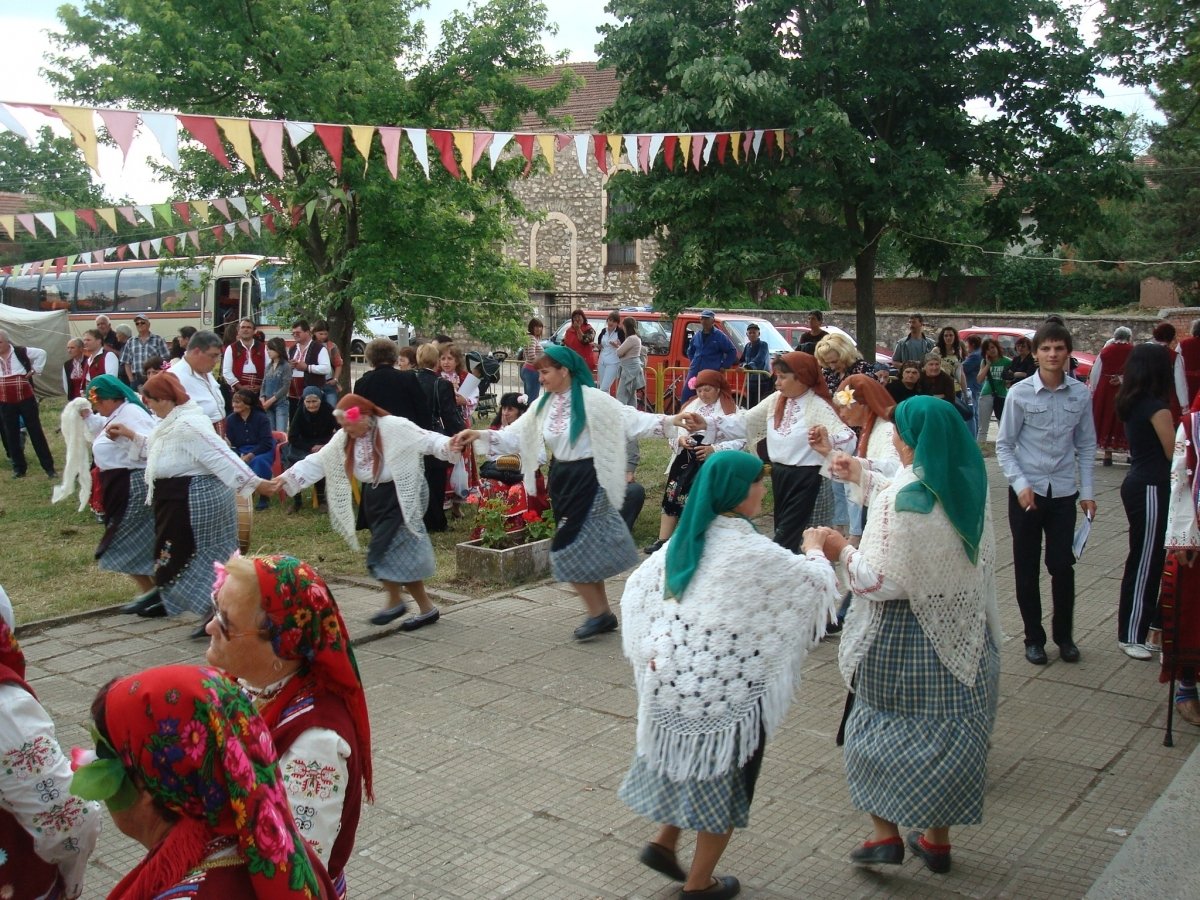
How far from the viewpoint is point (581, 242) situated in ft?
113

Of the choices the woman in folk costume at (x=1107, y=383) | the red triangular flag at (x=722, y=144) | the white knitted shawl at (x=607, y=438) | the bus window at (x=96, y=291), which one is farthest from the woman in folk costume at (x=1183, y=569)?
the bus window at (x=96, y=291)

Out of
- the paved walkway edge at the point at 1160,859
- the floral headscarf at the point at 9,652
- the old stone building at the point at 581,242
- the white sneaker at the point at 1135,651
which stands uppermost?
the old stone building at the point at 581,242

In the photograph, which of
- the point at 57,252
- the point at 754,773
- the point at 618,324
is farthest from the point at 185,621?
the point at 57,252

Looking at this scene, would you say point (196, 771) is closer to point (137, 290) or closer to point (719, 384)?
point (719, 384)

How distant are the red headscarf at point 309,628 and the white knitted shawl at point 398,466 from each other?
14.2 feet

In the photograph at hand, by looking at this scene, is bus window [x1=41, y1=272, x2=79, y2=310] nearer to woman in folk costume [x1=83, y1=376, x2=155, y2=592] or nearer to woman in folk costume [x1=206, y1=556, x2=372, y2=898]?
woman in folk costume [x1=83, y1=376, x2=155, y2=592]

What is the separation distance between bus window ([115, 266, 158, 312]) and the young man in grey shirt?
22710 mm

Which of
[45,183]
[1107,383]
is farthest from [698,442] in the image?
[45,183]

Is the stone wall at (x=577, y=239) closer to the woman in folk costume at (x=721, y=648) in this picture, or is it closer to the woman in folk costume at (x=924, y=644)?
the woman in folk costume at (x=924, y=644)

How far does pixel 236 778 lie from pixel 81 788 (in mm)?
252

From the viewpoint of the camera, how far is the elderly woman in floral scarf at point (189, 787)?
6.26 feet

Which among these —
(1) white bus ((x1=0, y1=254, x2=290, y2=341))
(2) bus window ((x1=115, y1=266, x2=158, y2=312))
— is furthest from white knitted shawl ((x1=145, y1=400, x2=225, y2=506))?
(2) bus window ((x1=115, y1=266, x2=158, y2=312))

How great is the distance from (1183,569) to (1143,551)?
92 centimetres

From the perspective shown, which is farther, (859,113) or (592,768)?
(859,113)
